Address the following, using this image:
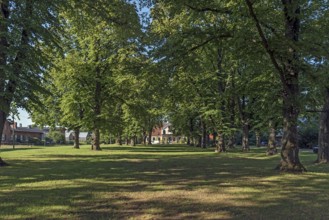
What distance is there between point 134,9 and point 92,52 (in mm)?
20263

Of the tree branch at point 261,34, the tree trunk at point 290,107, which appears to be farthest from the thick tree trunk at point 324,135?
the tree branch at point 261,34

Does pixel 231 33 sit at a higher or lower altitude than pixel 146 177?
higher

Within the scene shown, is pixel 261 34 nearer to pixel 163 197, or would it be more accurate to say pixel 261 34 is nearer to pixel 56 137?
pixel 163 197

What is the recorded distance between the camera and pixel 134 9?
21.1 metres

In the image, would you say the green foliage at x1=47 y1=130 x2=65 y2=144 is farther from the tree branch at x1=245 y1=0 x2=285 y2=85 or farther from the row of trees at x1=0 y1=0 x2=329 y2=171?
the tree branch at x1=245 y1=0 x2=285 y2=85

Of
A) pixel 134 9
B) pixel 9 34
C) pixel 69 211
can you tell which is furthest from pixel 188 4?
pixel 69 211

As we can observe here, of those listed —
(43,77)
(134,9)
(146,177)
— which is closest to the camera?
(146,177)

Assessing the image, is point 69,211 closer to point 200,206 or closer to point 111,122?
Result: point 200,206

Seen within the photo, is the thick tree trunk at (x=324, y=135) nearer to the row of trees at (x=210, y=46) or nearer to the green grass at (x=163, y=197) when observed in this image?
the row of trees at (x=210, y=46)

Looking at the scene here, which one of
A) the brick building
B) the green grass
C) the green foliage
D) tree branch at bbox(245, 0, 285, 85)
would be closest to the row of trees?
tree branch at bbox(245, 0, 285, 85)

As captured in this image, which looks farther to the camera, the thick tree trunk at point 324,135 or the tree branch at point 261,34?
the thick tree trunk at point 324,135

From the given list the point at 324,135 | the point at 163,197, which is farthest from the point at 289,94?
the point at 163,197

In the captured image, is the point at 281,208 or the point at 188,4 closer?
the point at 281,208

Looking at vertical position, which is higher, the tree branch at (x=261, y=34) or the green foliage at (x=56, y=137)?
the tree branch at (x=261, y=34)
